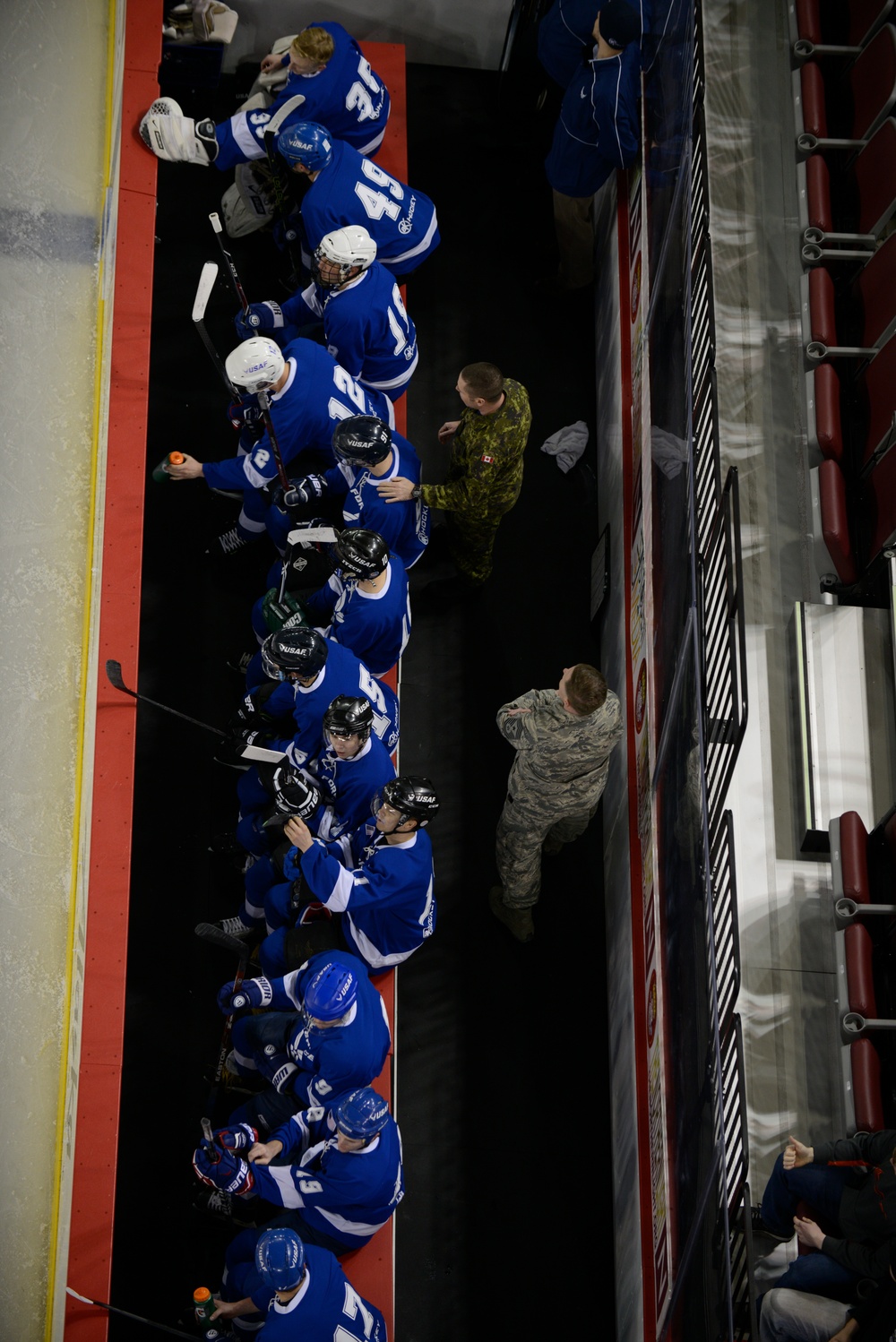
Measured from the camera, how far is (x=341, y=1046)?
3.70 meters

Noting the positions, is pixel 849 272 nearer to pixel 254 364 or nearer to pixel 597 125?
pixel 597 125

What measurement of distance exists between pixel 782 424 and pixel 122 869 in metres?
3.40

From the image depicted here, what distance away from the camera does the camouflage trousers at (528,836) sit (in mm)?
4414

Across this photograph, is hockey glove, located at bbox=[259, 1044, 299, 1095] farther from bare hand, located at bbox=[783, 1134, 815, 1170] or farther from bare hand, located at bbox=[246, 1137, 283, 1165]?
bare hand, located at bbox=[783, 1134, 815, 1170]

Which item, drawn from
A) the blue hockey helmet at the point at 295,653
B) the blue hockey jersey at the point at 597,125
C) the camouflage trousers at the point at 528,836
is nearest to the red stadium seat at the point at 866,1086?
the camouflage trousers at the point at 528,836

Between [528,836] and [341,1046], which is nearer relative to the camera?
[341,1046]

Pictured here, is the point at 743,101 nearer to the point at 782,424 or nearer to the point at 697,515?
the point at 782,424

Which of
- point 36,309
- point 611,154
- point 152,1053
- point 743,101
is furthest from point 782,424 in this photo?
point 152,1053

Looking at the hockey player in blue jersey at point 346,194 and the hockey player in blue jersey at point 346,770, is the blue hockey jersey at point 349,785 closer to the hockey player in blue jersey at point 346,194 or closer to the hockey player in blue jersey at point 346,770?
the hockey player in blue jersey at point 346,770

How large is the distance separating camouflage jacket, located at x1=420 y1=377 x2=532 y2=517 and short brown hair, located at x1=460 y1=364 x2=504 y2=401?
0.30ft

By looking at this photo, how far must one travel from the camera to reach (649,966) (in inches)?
165

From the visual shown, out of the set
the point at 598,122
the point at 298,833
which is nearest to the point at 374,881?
the point at 298,833

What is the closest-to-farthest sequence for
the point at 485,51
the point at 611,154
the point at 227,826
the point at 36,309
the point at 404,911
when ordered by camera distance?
1. the point at 404,911
2. the point at 36,309
3. the point at 227,826
4. the point at 611,154
5. the point at 485,51

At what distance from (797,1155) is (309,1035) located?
5.11 ft
